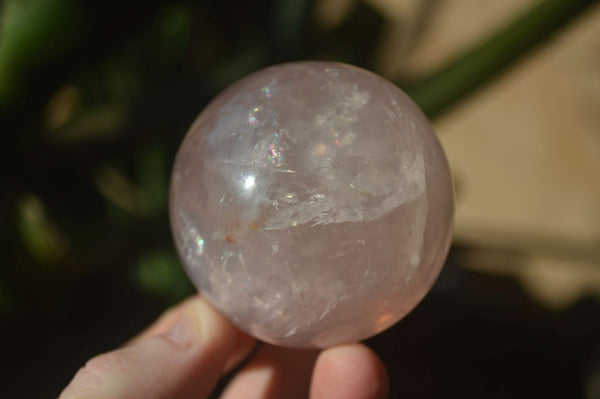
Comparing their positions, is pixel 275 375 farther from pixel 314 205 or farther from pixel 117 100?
pixel 117 100

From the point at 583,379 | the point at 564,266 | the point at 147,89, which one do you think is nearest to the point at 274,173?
the point at 147,89

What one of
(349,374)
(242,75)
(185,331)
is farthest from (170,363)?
(242,75)

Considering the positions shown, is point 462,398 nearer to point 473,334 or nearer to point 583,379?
point 473,334

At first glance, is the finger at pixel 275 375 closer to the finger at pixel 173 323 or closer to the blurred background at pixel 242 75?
the finger at pixel 173 323

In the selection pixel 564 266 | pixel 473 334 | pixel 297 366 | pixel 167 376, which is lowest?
pixel 564 266

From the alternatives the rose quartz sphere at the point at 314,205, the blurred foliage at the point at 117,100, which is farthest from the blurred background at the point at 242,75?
the rose quartz sphere at the point at 314,205

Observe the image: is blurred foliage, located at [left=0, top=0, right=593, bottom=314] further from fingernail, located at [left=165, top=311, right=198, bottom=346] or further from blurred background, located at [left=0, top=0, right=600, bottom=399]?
fingernail, located at [left=165, top=311, right=198, bottom=346]

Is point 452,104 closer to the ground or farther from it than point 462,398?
farther from it

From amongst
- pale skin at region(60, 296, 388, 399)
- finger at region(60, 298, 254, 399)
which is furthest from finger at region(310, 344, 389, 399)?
finger at region(60, 298, 254, 399)
